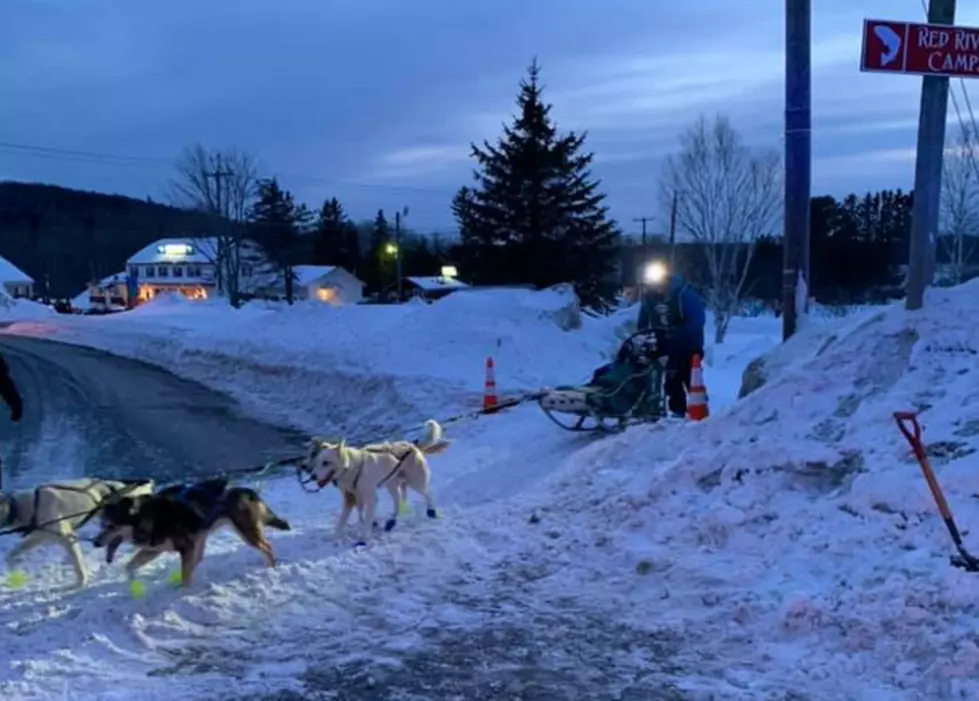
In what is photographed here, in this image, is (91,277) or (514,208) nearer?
(514,208)

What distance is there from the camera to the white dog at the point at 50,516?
6.08 metres

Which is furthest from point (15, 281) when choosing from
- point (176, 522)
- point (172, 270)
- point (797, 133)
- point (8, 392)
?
point (176, 522)

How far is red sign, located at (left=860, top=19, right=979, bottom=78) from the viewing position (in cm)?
676

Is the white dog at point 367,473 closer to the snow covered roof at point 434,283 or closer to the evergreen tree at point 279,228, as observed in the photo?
the snow covered roof at point 434,283

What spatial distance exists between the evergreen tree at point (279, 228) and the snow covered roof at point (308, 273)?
107 centimetres

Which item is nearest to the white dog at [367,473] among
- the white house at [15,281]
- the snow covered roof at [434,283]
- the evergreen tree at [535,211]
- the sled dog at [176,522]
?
the sled dog at [176,522]

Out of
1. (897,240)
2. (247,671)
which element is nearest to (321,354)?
(247,671)

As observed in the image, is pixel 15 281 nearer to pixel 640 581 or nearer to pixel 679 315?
pixel 679 315

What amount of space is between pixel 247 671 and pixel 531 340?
16.7 m

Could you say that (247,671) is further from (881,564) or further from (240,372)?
(240,372)

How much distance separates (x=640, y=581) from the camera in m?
5.90

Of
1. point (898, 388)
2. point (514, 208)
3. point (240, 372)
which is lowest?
point (240, 372)

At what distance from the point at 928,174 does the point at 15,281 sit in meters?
112

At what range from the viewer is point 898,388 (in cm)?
689
